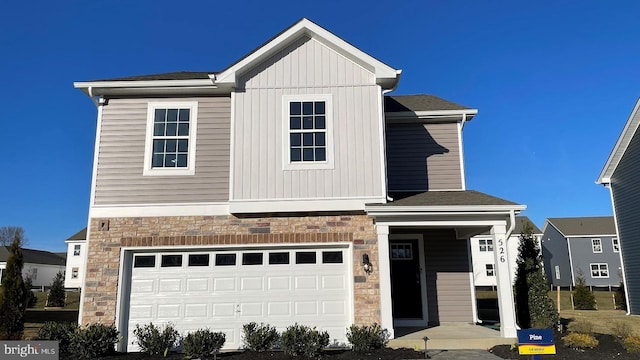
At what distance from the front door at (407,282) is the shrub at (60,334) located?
7.85 m

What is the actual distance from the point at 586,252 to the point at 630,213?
23.2 m

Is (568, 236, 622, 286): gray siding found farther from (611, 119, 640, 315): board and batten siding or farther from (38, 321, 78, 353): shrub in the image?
(38, 321, 78, 353): shrub

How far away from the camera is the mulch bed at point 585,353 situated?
8516mm

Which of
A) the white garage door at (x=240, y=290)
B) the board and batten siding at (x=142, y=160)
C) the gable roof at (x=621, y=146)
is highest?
the gable roof at (x=621, y=146)

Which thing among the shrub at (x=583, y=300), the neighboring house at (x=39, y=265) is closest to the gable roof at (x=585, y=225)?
the shrub at (x=583, y=300)

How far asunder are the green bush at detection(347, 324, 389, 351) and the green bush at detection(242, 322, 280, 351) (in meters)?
1.65

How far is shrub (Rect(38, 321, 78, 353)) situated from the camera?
30.2ft

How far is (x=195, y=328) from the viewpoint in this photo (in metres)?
10.1

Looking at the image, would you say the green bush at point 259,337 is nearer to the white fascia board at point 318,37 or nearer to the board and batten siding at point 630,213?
the white fascia board at point 318,37

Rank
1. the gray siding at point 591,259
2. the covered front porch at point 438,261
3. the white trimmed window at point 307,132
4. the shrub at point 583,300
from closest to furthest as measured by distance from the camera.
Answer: the covered front porch at point 438,261, the white trimmed window at point 307,132, the shrub at point 583,300, the gray siding at point 591,259

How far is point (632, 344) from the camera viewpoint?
869 cm

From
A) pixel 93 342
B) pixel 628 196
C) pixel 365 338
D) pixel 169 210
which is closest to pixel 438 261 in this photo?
pixel 365 338

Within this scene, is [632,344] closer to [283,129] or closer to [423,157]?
[423,157]

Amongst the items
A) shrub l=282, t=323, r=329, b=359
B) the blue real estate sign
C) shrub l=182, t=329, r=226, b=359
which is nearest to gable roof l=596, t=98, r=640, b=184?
the blue real estate sign
